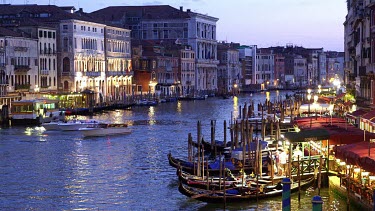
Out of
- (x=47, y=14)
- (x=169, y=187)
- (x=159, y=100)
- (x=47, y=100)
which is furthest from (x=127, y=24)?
(x=169, y=187)

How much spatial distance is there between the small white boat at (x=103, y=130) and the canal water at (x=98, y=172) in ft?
1.33


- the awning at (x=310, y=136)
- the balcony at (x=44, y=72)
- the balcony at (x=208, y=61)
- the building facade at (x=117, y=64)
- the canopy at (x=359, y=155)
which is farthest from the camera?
the balcony at (x=208, y=61)

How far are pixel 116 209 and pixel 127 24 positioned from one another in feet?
173

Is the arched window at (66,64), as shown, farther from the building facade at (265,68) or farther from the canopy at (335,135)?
the building facade at (265,68)

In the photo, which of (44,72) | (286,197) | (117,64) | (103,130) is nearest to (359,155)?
(286,197)

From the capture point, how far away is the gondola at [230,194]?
14492 mm

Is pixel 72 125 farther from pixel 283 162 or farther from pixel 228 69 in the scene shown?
pixel 228 69

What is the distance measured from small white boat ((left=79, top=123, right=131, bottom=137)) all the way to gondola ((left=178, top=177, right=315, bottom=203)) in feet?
45.2

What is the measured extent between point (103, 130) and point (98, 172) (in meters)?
9.52

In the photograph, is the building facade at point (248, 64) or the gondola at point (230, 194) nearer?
the gondola at point (230, 194)

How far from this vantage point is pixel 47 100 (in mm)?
36281

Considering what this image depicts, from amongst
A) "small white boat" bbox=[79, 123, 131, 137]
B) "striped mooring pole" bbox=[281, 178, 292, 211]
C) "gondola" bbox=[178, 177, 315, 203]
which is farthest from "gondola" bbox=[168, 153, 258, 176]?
"small white boat" bbox=[79, 123, 131, 137]

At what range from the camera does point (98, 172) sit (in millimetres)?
19250

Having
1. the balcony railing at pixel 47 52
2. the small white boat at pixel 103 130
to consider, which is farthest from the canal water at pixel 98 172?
the balcony railing at pixel 47 52
